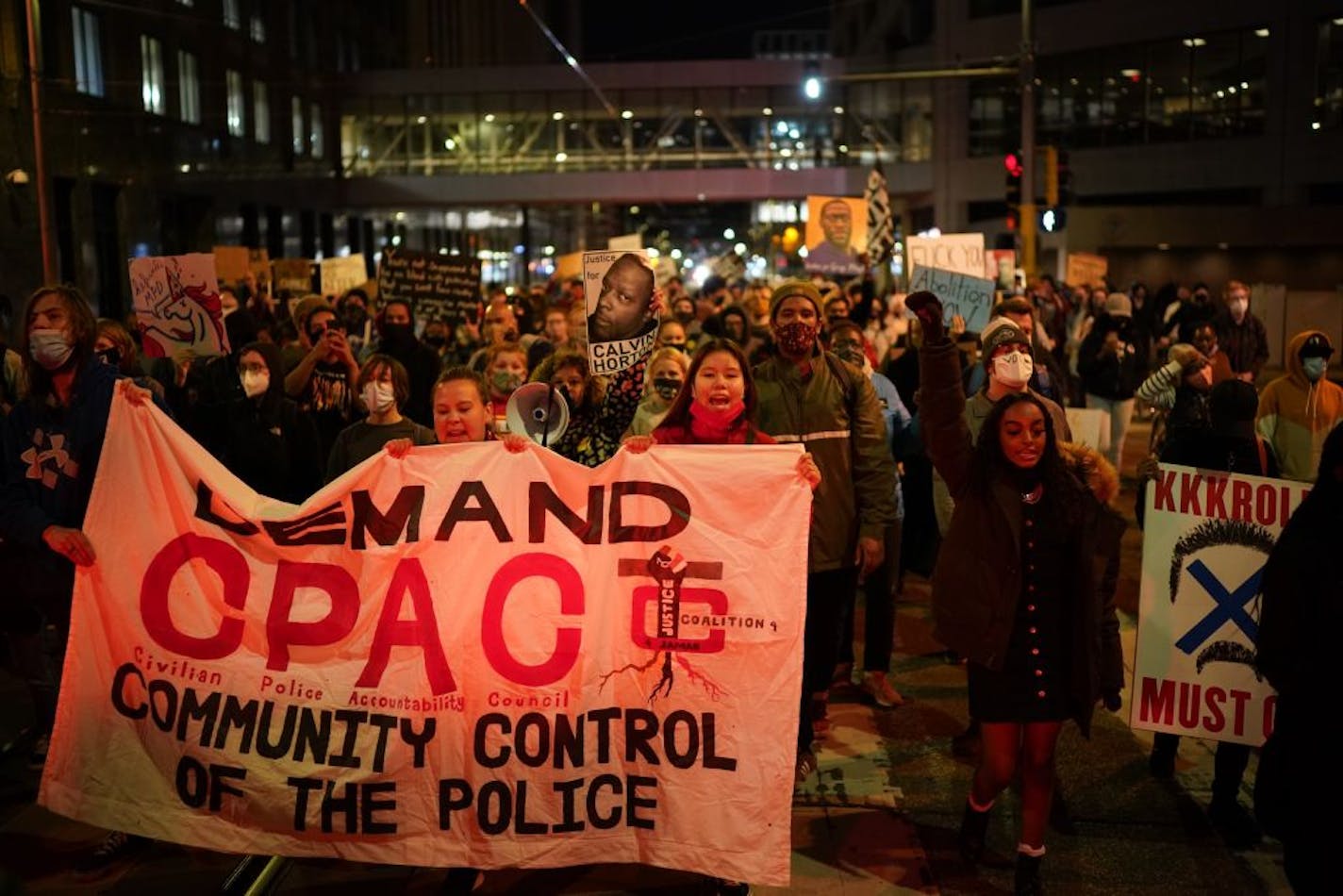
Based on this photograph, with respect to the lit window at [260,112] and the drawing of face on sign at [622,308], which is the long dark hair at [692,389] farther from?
the lit window at [260,112]

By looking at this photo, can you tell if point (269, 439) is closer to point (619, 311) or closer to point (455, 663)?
point (619, 311)

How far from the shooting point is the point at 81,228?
27.0 metres

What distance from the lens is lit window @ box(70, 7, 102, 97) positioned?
1069 inches

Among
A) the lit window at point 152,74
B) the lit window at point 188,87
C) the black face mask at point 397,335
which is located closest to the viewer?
the black face mask at point 397,335

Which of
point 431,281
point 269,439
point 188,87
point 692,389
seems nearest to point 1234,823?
point 692,389

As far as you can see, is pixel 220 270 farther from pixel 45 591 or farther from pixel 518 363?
pixel 45 591

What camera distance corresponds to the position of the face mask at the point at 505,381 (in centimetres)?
781

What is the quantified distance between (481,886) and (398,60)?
58.1 m

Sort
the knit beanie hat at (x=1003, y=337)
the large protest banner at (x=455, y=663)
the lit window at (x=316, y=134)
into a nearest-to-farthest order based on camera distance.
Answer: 1. the large protest banner at (x=455, y=663)
2. the knit beanie hat at (x=1003, y=337)
3. the lit window at (x=316, y=134)

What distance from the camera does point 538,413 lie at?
598 cm

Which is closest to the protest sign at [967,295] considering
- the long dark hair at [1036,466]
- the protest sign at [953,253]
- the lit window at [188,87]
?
the protest sign at [953,253]

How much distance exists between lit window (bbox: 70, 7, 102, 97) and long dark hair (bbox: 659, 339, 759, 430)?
82.2 feet

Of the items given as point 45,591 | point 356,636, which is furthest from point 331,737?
point 45,591

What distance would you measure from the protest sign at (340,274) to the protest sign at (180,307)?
27.9 ft
